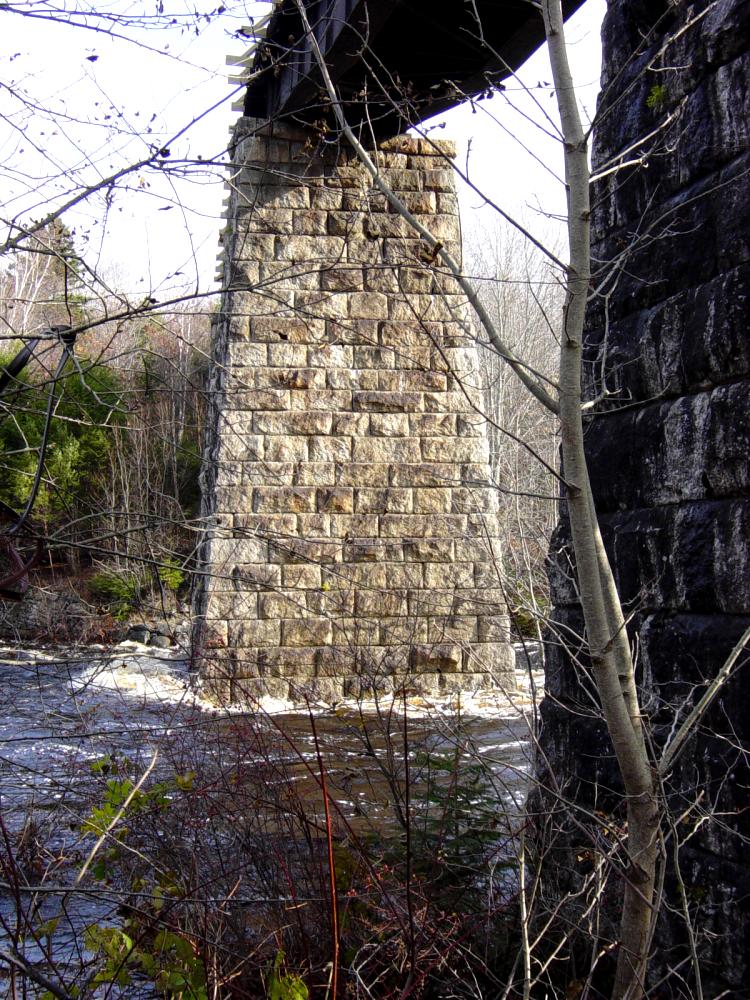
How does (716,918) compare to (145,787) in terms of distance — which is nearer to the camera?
(716,918)

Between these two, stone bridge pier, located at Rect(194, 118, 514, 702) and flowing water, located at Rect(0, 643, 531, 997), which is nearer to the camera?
flowing water, located at Rect(0, 643, 531, 997)

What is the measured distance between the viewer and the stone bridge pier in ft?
25.8

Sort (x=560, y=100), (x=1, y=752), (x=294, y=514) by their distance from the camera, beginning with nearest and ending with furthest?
Answer: (x=560, y=100) → (x=1, y=752) → (x=294, y=514)

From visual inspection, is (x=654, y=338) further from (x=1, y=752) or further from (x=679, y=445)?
(x=1, y=752)

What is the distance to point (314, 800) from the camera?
427 cm

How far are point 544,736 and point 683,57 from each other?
6.97 ft

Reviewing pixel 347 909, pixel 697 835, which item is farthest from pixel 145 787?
pixel 697 835

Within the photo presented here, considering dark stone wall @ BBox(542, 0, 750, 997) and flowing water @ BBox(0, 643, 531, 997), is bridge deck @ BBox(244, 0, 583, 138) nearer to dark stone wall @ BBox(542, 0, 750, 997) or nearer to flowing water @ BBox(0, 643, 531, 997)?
dark stone wall @ BBox(542, 0, 750, 997)

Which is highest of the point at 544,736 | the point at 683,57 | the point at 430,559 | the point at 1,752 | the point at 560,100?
the point at 683,57

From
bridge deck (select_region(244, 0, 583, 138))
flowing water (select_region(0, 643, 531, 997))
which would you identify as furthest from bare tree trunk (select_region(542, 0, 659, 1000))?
bridge deck (select_region(244, 0, 583, 138))

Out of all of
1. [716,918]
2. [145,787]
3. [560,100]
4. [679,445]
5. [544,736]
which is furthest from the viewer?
[145,787]

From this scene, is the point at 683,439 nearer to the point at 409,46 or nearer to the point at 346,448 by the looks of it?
the point at 409,46

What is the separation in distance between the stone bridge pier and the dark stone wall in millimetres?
4694

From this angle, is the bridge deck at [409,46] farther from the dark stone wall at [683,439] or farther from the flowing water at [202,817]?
the flowing water at [202,817]
